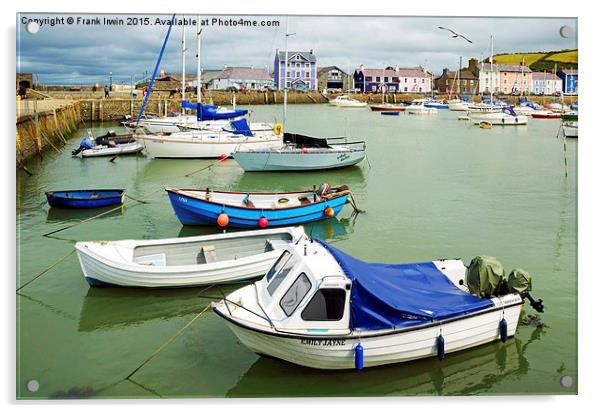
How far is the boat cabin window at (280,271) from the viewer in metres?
9.55

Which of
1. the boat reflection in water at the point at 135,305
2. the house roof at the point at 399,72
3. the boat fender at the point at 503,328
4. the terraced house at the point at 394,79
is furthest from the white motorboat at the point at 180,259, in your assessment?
the house roof at the point at 399,72

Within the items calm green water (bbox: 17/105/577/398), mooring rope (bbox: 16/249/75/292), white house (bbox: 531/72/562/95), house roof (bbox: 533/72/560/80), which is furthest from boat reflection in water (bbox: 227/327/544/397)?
white house (bbox: 531/72/562/95)

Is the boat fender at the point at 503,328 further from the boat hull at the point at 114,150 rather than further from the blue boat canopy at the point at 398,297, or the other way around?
the boat hull at the point at 114,150

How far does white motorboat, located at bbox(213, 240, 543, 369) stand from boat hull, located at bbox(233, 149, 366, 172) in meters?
16.7

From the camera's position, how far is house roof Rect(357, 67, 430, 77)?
331 ft

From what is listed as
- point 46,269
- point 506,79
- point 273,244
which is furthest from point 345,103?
point 46,269

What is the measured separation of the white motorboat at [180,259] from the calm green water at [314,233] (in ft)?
1.19

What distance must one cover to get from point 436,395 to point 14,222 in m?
6.02

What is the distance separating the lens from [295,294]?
910cm

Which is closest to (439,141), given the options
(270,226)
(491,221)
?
A: (491,221)

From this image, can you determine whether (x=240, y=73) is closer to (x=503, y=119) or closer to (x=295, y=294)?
(x=503, y=119)

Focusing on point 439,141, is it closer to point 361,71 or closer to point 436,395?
point 436,395

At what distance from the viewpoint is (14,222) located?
847 cm

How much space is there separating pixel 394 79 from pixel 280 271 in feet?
318
